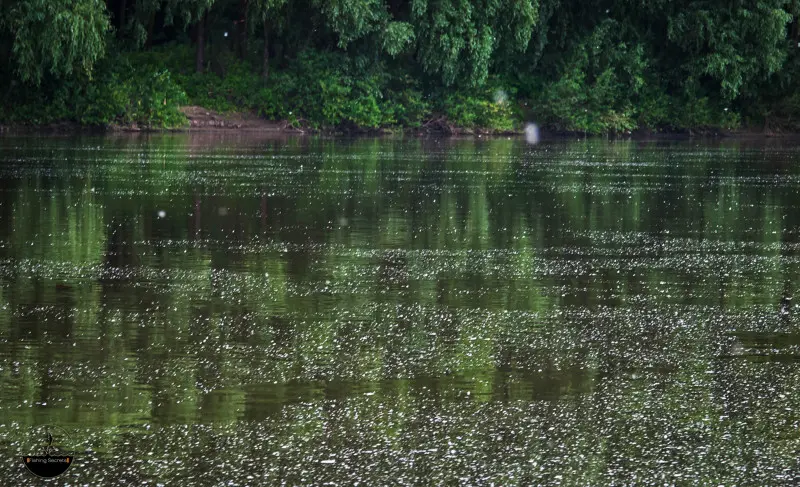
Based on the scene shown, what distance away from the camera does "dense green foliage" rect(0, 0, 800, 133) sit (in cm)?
5228

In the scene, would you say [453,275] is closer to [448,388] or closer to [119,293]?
[119,293]

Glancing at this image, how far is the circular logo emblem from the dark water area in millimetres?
61

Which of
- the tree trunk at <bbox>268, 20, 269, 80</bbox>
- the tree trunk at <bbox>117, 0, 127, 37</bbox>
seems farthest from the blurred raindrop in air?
the tree trunk at <bbox>117, 0, 127, 37</bbox>

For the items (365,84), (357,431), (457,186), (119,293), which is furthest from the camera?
(365,84)

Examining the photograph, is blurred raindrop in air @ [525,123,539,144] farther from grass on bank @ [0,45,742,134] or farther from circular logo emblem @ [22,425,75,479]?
circular logo emblem @ [22,425,75,479]

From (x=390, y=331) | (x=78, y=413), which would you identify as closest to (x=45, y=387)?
(x=78, y=413)

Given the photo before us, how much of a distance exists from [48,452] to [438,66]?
165ft

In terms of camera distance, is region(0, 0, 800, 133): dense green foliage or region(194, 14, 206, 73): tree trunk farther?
region(194, 14, 206, 73): tree trunk

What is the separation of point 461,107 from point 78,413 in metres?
51.3

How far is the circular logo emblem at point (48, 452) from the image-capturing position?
23.2 ft

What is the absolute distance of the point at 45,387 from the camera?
8852 millimetres

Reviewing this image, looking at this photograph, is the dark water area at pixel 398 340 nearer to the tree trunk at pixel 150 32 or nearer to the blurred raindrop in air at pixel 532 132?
the blurred raindrop in air at pixel 532 132

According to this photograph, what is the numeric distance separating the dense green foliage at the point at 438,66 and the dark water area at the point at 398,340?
29.5m

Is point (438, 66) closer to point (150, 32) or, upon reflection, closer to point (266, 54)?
point (266, 54)
